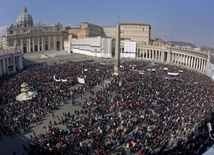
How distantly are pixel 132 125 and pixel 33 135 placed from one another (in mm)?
9033

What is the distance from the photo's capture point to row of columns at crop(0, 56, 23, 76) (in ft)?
161

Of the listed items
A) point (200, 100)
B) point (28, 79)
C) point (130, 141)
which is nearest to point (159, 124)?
point (130, 141)

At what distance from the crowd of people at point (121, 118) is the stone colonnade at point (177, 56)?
32.7 meters

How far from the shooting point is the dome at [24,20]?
12182 cm

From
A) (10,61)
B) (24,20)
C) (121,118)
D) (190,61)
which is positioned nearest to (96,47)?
(190,61)

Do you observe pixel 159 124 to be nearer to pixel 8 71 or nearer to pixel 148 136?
pixel 148 136

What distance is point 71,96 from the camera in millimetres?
32281

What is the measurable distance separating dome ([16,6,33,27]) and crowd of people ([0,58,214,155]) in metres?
93.4

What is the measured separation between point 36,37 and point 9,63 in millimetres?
44867

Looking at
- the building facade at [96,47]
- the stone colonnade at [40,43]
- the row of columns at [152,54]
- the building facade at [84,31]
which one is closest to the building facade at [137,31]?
the building facade at [84,31]

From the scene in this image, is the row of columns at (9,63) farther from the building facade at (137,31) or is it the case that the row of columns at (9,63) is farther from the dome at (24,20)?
the dome at (24,20)

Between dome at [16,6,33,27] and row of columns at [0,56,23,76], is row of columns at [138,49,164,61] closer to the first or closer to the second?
row of columns at [0,56,23,76]

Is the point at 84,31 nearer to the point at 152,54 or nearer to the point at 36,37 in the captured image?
the point at 36,37

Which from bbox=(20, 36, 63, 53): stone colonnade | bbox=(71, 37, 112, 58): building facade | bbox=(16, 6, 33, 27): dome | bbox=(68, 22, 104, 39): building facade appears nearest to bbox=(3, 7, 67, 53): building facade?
bbox=(20, 36, 63, 53): stone colonnade
